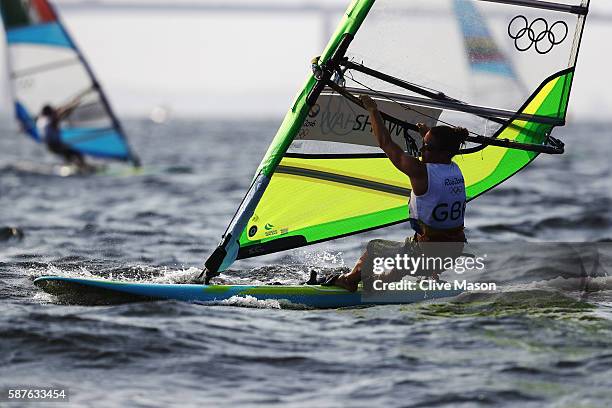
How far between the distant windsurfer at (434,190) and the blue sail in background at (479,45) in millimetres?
647

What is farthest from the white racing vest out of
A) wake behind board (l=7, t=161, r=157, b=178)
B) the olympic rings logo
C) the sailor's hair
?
wake behind board (l=7, t=161, r=157, b=178)

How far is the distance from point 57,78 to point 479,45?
14405 mm

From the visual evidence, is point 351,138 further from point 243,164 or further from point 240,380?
point 243,164

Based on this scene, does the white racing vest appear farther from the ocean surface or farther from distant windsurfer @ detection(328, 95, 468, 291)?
the ocean surface

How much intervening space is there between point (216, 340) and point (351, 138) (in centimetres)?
214

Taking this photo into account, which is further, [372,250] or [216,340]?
[372,250]

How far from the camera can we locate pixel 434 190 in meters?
7.14

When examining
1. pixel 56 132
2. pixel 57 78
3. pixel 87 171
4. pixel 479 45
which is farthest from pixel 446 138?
pixel 56 132

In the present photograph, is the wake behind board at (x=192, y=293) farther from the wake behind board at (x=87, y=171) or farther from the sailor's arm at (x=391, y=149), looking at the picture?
the wake behind board at (x=87, y=171)

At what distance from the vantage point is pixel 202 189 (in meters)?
18.9

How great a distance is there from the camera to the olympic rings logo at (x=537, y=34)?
756 cm

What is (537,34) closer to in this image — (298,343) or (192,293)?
(298,343)

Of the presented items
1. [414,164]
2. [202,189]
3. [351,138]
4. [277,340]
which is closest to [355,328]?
[277,340]

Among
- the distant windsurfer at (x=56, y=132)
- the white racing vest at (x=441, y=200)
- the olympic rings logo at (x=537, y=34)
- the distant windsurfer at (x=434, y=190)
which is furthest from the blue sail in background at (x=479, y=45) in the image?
the distant windsurfer at (x=56, y=132)
